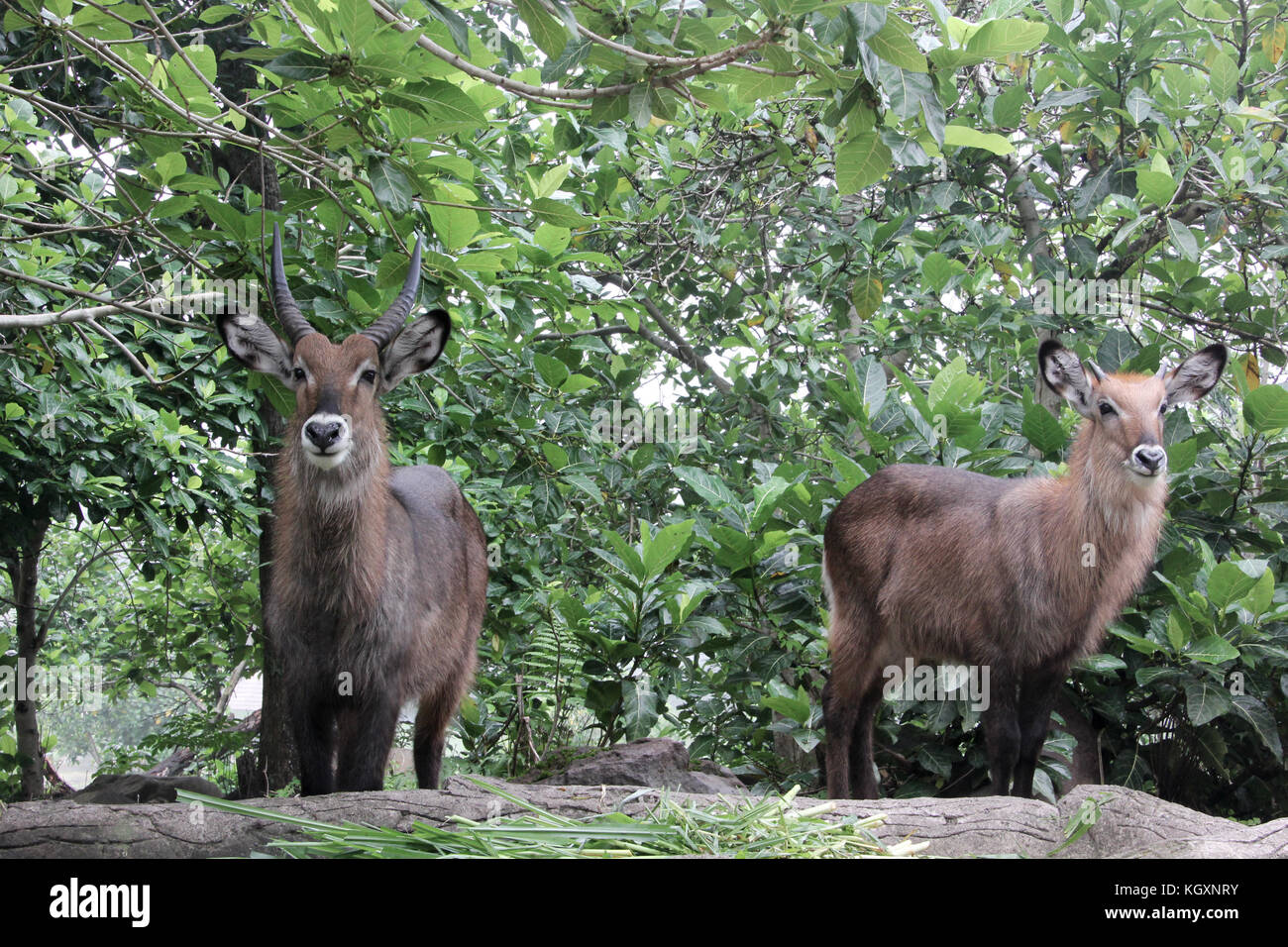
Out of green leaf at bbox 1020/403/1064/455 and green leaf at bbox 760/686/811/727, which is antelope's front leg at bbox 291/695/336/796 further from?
green leaf at bbox 1020/403/1064/455

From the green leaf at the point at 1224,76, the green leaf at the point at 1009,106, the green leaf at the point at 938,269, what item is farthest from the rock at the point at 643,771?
the green leaf at the point at 1224,76

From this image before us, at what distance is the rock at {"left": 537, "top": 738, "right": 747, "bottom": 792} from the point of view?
15.5 ft

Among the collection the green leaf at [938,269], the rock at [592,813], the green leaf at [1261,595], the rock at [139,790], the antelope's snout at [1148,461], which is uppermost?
the green leaf at [938,269]

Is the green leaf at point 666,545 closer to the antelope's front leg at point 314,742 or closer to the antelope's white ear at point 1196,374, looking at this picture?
the antelope's front leg at point 314,742

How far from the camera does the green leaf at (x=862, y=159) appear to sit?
3049 mm

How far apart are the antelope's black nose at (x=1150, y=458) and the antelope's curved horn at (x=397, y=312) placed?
9.08ft

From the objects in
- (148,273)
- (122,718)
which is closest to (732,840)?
(148,273)

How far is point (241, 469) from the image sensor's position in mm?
5742

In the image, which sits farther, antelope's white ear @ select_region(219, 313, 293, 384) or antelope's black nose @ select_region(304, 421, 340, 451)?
antelope's white ear @ select_region(219, 313, 293, 384)

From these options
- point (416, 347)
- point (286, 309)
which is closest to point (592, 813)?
point (416, 347)

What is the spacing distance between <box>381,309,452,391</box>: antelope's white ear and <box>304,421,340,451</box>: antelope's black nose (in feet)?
1.63

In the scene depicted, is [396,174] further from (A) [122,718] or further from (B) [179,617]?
(A) [122,718]

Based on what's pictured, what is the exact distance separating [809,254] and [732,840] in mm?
6044

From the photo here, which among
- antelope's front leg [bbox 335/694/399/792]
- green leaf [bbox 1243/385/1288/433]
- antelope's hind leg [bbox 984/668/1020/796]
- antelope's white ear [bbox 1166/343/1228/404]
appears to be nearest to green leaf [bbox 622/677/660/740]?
antelope's front leg [bbox 335/694/399/792]
